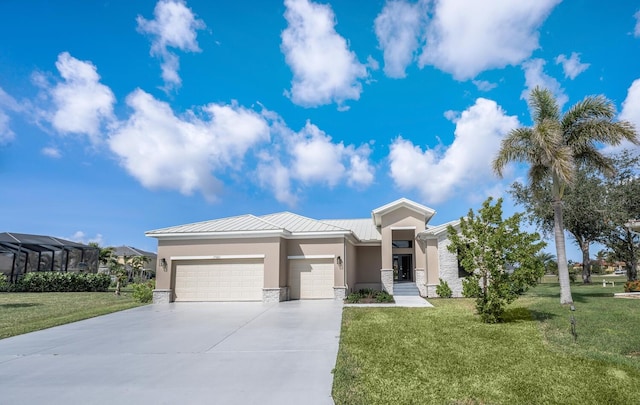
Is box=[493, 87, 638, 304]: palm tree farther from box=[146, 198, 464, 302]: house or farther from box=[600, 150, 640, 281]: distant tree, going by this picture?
box=[600, 150, 640, 281]: distant tree

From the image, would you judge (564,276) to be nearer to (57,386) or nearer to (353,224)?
(353,224)

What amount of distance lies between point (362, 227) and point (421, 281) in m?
6.77

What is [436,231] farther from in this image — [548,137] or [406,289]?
[548,137]

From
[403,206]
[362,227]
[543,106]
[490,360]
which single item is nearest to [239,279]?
[403,206]

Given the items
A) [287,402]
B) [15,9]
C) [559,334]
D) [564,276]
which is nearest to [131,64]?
[15,9]

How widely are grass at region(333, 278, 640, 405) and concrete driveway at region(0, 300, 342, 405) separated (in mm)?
685

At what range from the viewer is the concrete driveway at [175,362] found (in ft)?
18.0

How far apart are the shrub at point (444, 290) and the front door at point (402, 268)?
5641 millimetres

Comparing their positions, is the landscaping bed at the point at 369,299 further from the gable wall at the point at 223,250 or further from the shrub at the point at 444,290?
the shrub at the point at 444,290

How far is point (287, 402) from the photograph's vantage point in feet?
17.0

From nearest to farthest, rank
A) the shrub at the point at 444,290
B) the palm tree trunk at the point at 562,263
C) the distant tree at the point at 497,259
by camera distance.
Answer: the distant tree at the point at 497,259
the palm tree trunk at the point at 562,263
the shrub at the point at 444,290

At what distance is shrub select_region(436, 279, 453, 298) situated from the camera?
19234 mm

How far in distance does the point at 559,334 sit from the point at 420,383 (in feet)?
18.9

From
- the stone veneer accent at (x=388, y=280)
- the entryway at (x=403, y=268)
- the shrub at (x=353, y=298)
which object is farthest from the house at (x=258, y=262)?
the entryway at (x=403, y=268)
